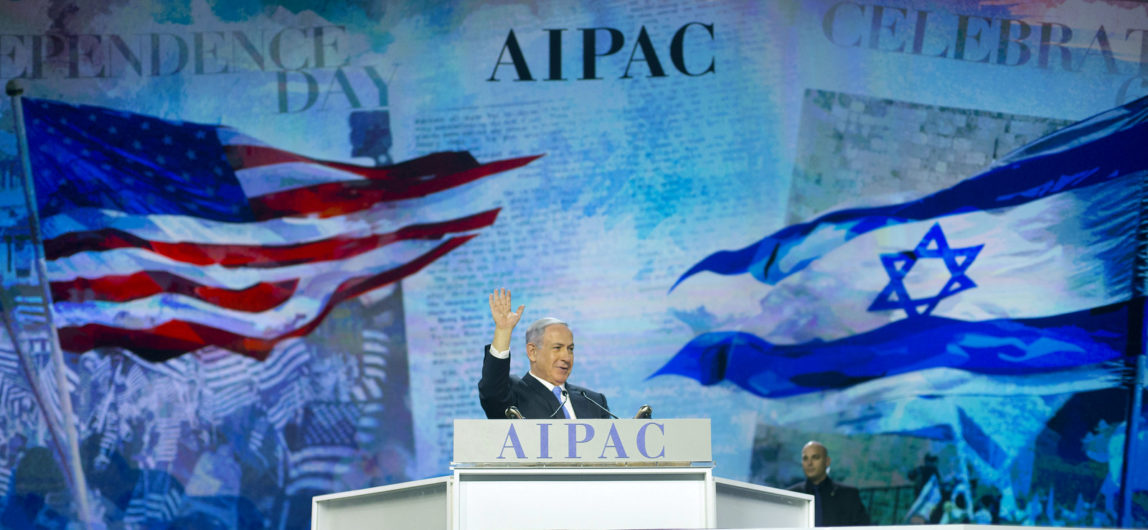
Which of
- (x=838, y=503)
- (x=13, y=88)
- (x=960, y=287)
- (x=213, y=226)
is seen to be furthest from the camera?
(x=13, y=88)

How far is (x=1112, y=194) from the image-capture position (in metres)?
6.73

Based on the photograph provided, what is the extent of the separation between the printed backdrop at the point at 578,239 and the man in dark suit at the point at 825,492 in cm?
9

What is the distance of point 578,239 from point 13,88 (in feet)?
10.5

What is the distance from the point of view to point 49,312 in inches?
264

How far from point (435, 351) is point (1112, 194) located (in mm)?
3710

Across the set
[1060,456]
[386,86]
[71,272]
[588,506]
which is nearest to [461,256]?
[386,86]

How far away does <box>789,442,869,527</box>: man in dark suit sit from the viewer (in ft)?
20.6

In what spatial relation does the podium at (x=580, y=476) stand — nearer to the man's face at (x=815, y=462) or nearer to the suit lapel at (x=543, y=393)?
the suit lapel at (x=543, y=393)

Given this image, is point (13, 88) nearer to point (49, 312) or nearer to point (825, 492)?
point (49, 312)

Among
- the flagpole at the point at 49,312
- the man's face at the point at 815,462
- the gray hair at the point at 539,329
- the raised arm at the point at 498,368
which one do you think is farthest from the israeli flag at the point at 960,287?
the flagpole at the point at 49,312

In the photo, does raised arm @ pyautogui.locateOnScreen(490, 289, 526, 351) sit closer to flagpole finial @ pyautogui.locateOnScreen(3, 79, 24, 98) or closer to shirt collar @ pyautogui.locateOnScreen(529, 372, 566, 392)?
shirt collar @ pyautogui.locateOnScreen(529, 372, 566, 392)

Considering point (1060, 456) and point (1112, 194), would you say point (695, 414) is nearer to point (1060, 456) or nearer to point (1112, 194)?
point (1060, 456)

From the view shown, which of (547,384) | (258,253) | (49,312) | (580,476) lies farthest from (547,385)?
(49,312)

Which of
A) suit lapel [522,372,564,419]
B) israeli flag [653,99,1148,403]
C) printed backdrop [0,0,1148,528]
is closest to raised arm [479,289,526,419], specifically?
suit lapel [522,372,564,419]
